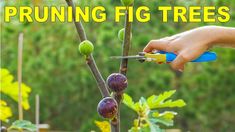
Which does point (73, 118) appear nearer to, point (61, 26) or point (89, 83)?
point (89, 83)

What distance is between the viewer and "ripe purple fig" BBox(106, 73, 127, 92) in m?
0.87

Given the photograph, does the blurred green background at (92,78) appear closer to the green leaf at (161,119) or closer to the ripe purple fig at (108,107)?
the green leaf at (161,119)

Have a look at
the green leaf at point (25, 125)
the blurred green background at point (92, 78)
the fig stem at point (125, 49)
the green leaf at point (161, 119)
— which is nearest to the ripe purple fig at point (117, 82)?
the fig stem at point (125, 49)

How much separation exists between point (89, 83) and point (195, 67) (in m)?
1.99

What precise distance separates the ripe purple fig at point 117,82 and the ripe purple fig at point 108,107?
0.06 feet

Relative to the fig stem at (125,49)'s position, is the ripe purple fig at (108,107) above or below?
below

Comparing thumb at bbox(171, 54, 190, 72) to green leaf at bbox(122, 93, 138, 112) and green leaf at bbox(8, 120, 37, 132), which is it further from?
green leaf at bbox(8, 120, 37, 132)

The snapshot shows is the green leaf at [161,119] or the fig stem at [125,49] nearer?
the fig stem at [125,49]

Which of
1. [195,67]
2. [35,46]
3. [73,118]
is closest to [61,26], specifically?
[35,46]

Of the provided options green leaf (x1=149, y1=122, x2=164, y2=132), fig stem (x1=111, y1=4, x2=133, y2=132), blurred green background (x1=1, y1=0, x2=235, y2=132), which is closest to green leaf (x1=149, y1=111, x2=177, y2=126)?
green leaf (x1=149, y1=122, x2=164, y2=132)

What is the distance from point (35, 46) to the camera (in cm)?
1278

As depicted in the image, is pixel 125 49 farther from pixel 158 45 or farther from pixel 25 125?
pixel 25 125

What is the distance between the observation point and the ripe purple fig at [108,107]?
2.82 feet

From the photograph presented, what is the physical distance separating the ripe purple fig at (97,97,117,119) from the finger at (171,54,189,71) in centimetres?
10
